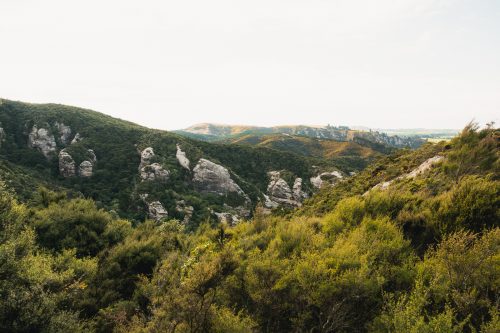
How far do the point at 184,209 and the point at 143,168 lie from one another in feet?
60.4

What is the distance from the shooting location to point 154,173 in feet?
239

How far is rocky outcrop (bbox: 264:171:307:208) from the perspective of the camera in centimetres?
7562

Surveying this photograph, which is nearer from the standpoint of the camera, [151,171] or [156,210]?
[156,210]

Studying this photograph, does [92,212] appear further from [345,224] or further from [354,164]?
[354,164]

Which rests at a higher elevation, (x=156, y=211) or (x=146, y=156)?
(x=146, y=156)

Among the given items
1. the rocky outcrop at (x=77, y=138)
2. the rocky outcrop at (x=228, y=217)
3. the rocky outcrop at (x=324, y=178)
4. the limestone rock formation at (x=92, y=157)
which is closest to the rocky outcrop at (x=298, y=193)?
the rocky outcrop at (x=324, y=178)

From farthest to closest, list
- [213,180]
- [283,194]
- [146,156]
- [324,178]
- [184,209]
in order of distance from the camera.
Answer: [324,178], [283,194], [146,156], [213,180], [184,209]

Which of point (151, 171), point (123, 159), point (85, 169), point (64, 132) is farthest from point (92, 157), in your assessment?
point (151, 171)

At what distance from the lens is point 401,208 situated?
77.2ft

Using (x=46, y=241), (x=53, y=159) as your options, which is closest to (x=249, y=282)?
(x=46, y=241)

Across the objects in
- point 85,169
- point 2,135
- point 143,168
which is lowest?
point 85,169

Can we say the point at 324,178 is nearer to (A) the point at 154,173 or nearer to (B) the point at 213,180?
(B) the point at 213,180

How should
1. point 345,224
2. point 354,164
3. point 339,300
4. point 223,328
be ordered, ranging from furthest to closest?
point 354,164 → point 345,224 → point 339,300 → point 223,328

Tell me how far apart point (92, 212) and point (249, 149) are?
70.8m
